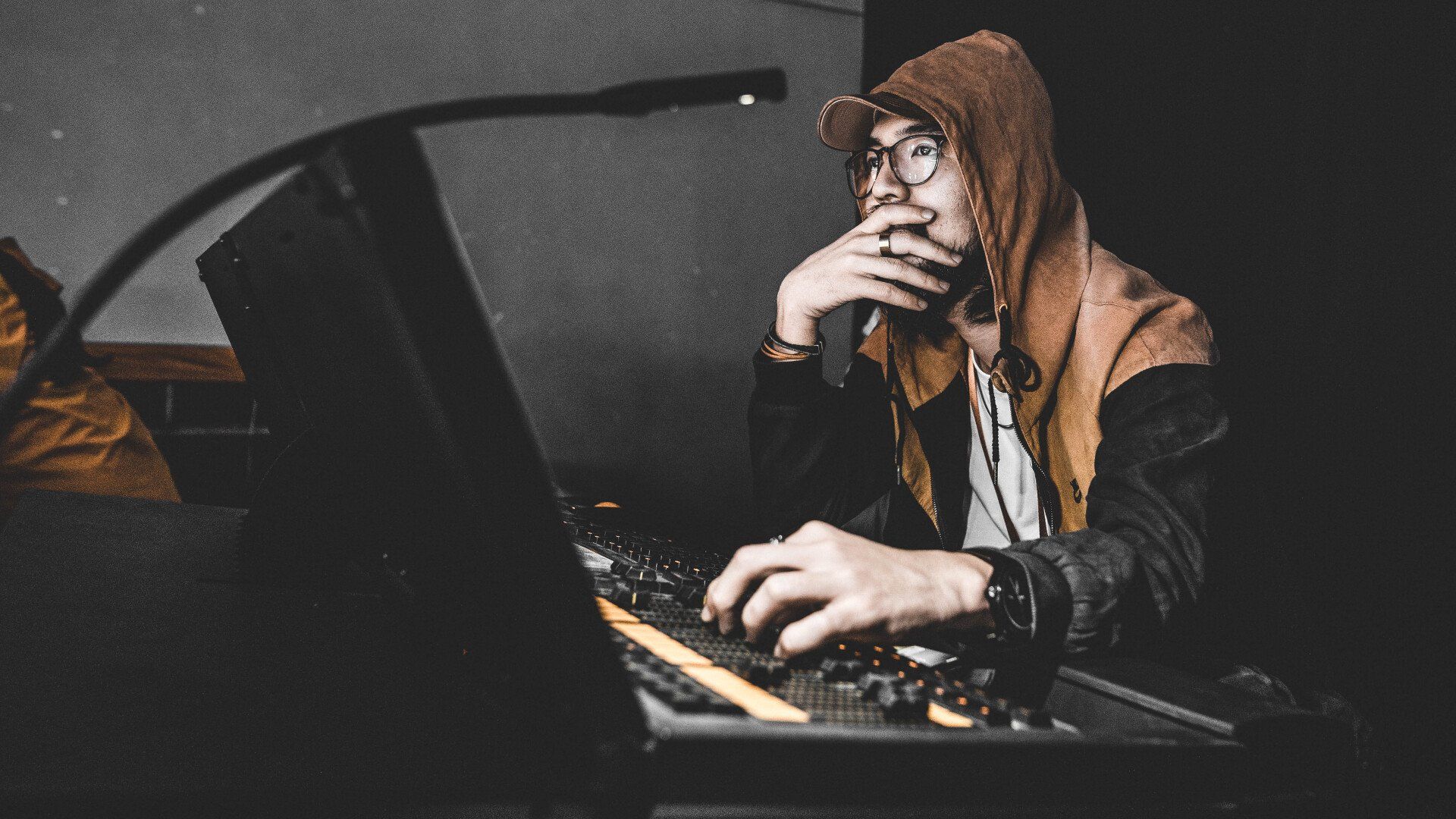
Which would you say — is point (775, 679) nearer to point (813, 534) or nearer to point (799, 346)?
point (813, 534)

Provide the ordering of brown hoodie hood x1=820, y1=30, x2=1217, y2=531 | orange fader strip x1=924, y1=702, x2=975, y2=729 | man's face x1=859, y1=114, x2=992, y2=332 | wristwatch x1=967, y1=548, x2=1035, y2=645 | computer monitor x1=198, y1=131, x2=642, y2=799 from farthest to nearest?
man's face x1=859, y1=114, x2=992, y2=332
brown hoodie hood x1=820, y1=30, x2=1217, y2=531
wristwatch x1=967, y1=548, x2=1035, y2=645
orange fader strip x1=924, y1=702, x2=975, y2=729
computer monitor x1=198, y1=131, x2=642, y2=799

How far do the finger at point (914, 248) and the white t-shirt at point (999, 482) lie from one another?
0.73 ft

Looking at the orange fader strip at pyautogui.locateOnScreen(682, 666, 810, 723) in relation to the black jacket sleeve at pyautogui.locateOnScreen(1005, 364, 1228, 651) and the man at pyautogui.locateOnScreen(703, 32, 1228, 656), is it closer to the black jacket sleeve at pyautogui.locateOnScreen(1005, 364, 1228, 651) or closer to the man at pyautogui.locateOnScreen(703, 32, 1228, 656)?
the man at pyautogui.locateOnScreen(703, 32, 1228, 656)

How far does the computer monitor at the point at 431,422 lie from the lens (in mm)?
373

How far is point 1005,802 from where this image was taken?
43 cm

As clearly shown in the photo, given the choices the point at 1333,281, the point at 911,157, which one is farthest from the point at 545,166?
the point at 1333,281

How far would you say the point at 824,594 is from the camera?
58cm

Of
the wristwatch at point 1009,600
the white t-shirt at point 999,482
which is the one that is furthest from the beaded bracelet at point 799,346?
the wristwatch at point 1009,600

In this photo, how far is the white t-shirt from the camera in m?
1.38

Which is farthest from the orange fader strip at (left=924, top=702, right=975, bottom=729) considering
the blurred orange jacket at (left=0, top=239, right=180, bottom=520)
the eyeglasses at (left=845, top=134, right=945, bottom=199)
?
the blurred orange jacket at (left=0, top=239, right=180, bottom=520)

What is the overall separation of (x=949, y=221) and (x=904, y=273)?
0.15 meters

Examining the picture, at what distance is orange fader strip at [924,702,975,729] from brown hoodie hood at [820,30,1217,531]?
2.49ft

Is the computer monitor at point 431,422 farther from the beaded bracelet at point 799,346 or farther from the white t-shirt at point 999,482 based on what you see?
the white t-shirt at point 999,482

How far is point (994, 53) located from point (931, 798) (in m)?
1.21
